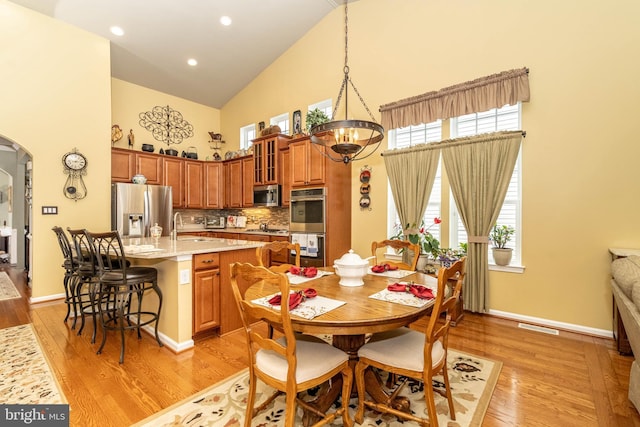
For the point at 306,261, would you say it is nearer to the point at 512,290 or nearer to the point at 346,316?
the point at 512,290

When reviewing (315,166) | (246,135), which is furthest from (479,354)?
(246,135)

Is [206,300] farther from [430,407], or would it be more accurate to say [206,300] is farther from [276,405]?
[430,407]

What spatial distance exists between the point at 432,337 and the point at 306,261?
3.15m

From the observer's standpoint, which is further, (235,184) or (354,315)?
(235,184)

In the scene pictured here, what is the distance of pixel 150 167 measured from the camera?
5680 mm

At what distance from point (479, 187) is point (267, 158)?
3549mm

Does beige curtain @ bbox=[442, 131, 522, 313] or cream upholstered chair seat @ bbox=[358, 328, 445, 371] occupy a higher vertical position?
beige curtain @ bbox=[442, 131, 522, 313]

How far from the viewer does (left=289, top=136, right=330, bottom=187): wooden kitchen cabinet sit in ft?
14.8

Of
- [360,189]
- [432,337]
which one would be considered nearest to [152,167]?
[360,189]

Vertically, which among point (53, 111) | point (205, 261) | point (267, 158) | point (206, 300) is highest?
point (53, 111)

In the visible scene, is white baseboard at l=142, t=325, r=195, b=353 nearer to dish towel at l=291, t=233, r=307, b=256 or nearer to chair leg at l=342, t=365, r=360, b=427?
chair leg at l=342, t=365, r=360, b=427

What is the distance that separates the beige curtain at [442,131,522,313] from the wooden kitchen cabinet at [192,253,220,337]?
2.96 meters

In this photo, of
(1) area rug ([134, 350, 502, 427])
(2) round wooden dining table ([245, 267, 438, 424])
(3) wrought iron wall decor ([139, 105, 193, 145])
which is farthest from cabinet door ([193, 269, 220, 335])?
(3) wrought iron wall decor ([139, 105, 193, 145])

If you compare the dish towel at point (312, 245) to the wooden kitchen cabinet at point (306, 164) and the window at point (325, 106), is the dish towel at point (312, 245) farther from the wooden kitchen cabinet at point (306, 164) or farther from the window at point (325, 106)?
the window at point (325, 106)
